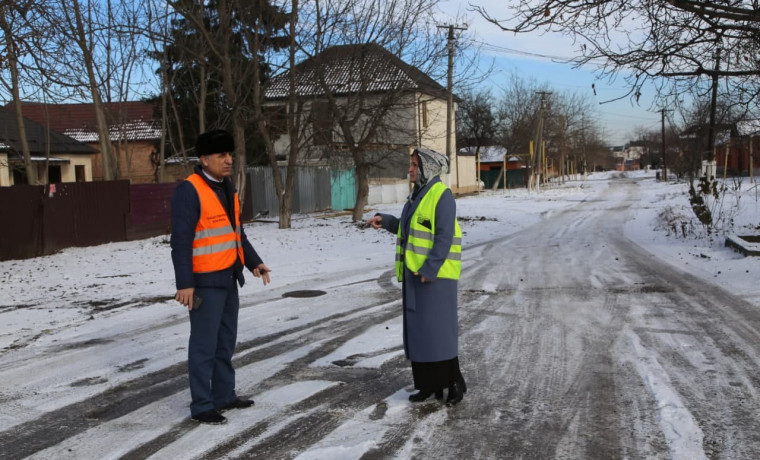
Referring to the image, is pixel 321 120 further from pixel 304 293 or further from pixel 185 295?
pixel 185 295

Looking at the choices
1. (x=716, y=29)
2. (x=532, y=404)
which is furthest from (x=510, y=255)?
(x=532, y=404)

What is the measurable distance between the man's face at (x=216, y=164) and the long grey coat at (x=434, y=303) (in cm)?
130

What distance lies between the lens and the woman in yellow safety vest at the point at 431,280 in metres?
4.37

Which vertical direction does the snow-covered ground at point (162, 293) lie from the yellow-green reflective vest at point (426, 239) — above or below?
below

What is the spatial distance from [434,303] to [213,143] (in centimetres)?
182

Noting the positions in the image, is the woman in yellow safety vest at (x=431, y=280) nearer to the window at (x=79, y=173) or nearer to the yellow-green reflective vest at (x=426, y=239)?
the yellow-green reflective vest at (x=426, y=239)

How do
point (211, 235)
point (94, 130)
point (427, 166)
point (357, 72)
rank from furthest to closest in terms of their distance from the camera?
point (94, 130), point (357, 72), point (427, 166), point (211, 235)

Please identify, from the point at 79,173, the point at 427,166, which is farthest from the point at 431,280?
the point at 79,173

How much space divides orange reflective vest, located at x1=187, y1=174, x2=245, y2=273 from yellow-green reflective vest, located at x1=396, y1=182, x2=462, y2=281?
3.98 ft

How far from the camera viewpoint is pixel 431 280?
14.2 feet

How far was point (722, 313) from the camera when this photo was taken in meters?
7.43

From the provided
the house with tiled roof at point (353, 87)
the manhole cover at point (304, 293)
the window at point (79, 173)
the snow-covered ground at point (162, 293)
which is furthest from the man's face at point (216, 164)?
the window at point (79, 173)

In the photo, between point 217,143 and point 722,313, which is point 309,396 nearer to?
point 217,143

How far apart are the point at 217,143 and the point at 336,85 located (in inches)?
627
